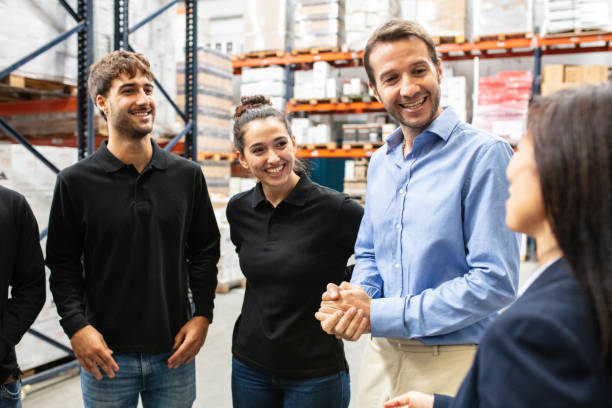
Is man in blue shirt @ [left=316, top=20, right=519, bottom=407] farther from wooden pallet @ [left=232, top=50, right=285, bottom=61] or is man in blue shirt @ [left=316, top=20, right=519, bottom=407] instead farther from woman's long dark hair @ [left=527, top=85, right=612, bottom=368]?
wooden pallet @ [left=232, top=50, right=285, bottom=61]

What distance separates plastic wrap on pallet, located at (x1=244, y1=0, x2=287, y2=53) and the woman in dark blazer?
836 centimetres

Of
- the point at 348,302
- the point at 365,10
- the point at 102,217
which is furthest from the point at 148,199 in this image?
the point at 365,10

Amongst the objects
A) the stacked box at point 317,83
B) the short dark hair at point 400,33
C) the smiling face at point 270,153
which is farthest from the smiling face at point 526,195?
the stacked box at point 317,83

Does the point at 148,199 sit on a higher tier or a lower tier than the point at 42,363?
higher

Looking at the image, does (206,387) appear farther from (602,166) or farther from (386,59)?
(602,166)

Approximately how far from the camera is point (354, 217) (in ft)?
5.93

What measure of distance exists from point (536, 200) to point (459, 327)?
2.05 ft

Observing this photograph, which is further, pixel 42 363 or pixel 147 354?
pixel 42 363

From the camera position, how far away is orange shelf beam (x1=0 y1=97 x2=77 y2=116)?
404 centimetres

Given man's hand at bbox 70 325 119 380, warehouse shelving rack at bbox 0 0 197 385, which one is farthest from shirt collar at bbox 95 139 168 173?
warehouse shelving rack at bbox 0 0 197 385

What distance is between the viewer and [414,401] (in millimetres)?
1062

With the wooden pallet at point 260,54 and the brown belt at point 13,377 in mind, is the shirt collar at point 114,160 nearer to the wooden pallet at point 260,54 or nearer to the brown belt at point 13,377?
the brown belt at point 13,377

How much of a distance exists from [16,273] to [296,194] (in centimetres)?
104

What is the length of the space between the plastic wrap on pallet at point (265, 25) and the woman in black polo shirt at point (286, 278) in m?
7.26
